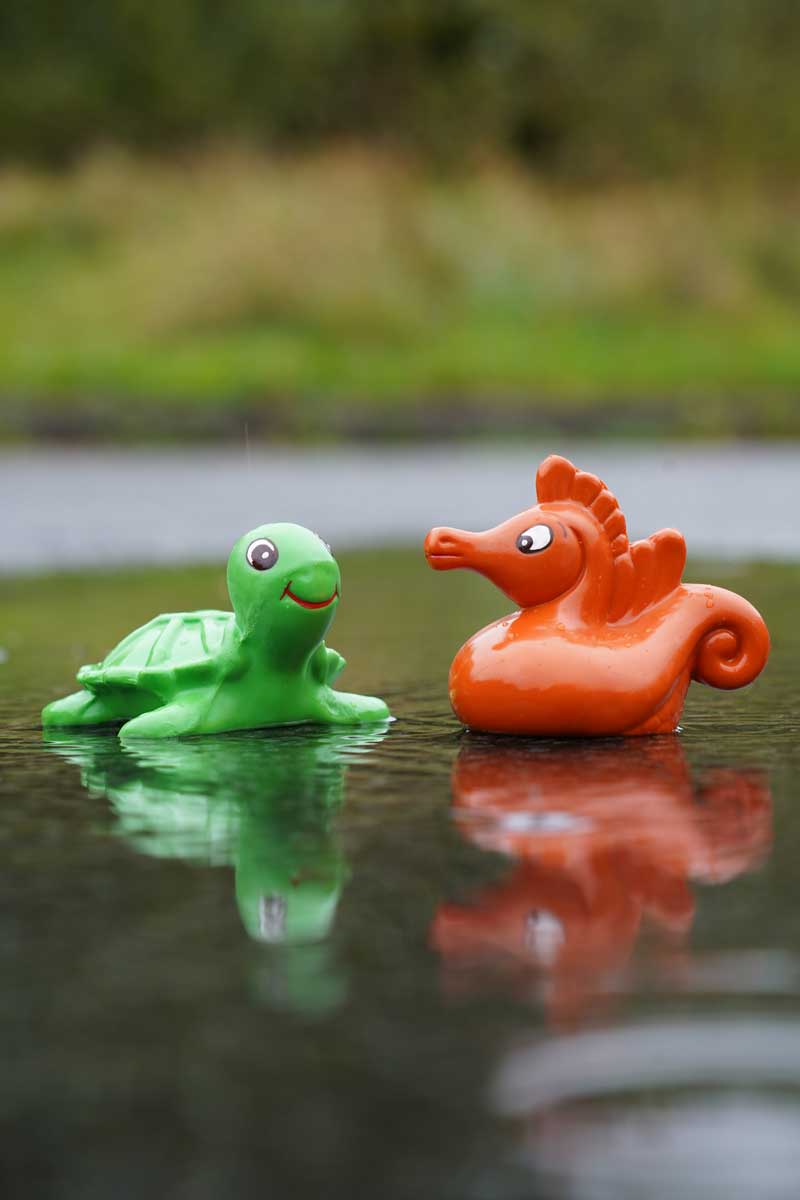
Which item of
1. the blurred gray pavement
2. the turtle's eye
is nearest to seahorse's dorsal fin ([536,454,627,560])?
the turtle's eye

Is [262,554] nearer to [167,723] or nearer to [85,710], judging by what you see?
[167,723]

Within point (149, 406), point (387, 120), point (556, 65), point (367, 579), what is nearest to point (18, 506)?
point (367, 579)

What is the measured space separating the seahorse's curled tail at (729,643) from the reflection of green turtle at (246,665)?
63 centimetres

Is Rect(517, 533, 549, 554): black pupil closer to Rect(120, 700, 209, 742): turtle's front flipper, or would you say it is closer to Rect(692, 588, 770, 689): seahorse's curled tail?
Rect(692, 588, 770, 689): seahorse's curled tail

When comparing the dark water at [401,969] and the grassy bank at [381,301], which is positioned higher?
the grassy bank at [381,301]

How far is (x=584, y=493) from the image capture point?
3.29m

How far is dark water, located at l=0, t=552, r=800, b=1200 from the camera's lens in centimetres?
145

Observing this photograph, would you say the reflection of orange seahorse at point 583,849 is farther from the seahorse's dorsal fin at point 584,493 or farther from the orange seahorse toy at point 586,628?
the seahorse's dorsal fin at point 584,493

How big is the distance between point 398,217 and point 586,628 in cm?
1765

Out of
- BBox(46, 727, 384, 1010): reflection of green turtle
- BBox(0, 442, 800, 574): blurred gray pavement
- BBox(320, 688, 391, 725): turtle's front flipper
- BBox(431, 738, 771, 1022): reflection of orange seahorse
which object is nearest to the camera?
BBox(431, 738, 771, 1022): reflection of orange seahorse

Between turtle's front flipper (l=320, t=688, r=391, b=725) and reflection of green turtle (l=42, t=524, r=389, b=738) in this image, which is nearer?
reflection of green turtle (l=42, t=524, r=389, b=738)

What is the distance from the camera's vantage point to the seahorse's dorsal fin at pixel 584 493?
327cm

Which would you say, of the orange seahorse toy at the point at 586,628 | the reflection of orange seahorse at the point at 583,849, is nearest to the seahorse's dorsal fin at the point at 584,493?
the orange seahorse toy at the point at 586,628

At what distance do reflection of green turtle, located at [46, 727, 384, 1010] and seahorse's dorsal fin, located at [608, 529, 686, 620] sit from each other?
20.3 inches
